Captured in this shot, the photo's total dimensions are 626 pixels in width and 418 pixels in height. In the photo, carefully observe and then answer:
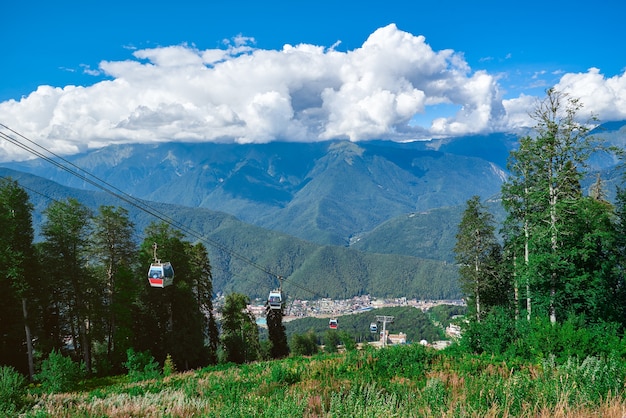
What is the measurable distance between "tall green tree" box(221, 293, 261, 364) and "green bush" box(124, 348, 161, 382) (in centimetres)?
1447

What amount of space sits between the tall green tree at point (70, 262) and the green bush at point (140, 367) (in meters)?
5.65

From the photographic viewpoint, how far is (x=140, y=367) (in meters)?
22.2

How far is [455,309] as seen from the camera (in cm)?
17238

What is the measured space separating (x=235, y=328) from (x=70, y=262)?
1696cm

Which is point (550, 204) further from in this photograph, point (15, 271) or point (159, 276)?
point (15, 271)

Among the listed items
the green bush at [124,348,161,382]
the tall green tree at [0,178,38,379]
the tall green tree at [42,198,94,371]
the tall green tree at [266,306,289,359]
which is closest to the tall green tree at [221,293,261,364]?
the tall green tree at [266,306,289,359]

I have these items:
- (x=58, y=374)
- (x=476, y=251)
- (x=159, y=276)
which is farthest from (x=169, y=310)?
(x=476, y=251)

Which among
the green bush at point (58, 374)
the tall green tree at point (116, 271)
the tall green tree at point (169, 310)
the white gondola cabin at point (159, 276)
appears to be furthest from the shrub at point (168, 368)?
the tall green tree at point (116, 271)

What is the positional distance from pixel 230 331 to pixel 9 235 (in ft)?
69.9

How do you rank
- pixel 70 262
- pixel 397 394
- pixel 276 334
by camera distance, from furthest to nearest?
pixel 276 334 < pixel 70 262 < pixel 397 394

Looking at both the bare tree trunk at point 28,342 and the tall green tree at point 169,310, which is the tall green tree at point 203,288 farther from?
the bare tree trunk at point 28,342

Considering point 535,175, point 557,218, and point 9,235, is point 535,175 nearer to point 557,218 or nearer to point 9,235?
point 557,218

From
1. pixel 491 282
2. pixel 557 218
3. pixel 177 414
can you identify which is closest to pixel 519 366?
pixel 177 414

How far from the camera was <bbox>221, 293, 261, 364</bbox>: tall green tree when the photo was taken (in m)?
36.2
